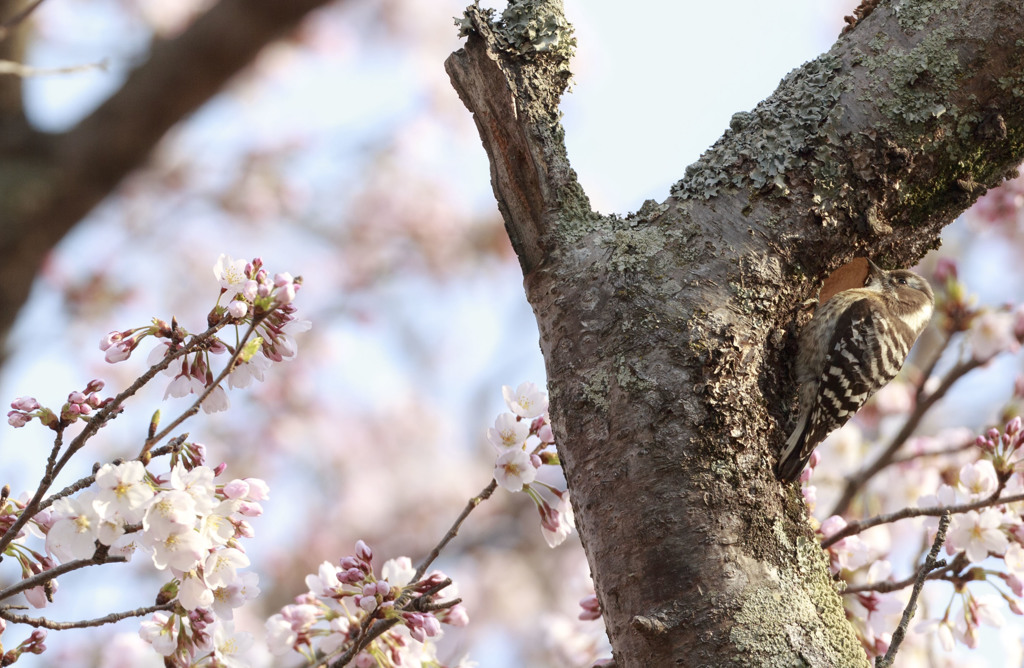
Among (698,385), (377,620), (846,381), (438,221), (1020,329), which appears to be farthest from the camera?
(438,221)

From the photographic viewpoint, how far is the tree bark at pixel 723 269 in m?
1.50

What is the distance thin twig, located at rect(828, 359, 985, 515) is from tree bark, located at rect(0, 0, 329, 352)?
3.45 metres

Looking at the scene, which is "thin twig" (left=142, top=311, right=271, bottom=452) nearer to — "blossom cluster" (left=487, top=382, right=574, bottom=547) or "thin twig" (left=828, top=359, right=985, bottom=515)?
"blossom cluster" (left=487, top=382, right=574, bottom=547)

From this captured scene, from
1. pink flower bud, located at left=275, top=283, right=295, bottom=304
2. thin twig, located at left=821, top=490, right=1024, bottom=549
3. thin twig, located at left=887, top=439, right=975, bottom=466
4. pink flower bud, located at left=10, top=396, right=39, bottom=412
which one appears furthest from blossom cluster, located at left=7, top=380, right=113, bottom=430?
thin twig, located at left=887, top=439, right=975, bottom=466

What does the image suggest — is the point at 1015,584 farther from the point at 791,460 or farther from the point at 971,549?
the point at 791,460

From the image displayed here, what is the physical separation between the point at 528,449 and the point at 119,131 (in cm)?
365

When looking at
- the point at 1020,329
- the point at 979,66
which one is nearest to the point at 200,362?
the point at 979,66

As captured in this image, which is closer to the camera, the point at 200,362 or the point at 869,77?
the point at 200,362

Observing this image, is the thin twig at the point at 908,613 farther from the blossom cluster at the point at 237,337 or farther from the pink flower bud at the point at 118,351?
the pink flower bud at the point at 118,351

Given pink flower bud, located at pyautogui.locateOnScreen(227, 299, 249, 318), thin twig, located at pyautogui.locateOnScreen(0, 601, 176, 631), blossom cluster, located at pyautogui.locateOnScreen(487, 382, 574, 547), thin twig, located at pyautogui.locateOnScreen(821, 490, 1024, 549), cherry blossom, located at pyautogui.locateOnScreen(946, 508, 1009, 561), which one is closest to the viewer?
thin twig, located at pyautogui.locateOnScreen(0, 601, 176, 631)

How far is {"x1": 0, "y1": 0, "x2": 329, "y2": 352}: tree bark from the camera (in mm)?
4570

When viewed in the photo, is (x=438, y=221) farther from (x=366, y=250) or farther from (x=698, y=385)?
(x=698, y=385)

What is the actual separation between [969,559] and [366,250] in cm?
792

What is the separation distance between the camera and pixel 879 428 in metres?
3.99
